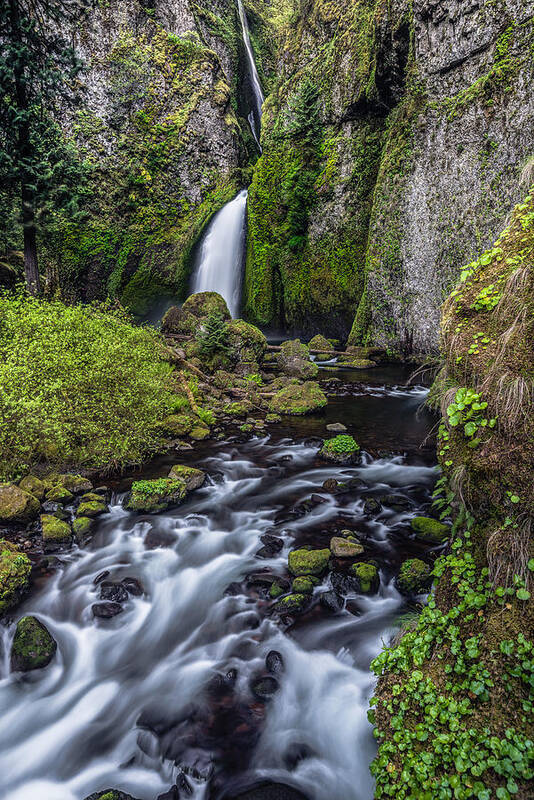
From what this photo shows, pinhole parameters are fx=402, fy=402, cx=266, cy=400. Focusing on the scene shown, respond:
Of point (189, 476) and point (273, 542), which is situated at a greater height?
point (189, 476)

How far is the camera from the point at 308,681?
348 centimetres

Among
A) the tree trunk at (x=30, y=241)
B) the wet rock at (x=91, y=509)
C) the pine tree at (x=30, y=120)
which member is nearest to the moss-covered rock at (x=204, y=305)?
the tree trunk at (x=30, y=241)

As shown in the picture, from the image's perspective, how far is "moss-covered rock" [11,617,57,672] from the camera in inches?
141

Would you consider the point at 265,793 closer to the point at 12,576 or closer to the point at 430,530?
the point at 12,576

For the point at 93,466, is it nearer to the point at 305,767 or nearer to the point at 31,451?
the point at 31,451

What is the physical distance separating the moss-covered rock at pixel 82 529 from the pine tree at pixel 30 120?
22.5 ft

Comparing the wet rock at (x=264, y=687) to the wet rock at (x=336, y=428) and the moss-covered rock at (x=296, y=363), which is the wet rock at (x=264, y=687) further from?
the moss-covered rock at (x=296, y=363)

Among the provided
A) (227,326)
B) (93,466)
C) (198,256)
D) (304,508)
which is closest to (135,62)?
(198,256)

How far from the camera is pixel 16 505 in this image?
17.1 ft

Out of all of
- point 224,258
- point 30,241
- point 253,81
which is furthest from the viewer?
point 253,81

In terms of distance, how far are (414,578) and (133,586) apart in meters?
3.08

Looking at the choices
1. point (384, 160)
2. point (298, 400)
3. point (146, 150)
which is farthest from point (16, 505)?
point (146, 150)

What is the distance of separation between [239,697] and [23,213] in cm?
1131

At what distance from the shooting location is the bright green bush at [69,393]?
5.97 metres
